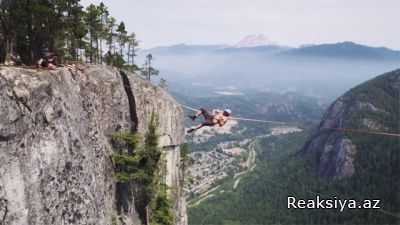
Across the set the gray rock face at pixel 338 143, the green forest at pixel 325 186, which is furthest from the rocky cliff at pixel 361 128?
the green forest at pixel 325 186

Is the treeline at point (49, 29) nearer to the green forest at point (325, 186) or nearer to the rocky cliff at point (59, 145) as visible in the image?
the rocky cliff at point (59, 145)

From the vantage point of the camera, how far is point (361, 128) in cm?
15500

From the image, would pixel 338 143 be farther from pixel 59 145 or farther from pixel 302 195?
pixel 59 145

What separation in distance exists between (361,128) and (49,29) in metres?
138

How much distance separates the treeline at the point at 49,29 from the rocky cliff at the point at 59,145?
23.4 feet

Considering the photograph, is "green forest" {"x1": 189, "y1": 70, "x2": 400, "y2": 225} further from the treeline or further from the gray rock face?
the treeline

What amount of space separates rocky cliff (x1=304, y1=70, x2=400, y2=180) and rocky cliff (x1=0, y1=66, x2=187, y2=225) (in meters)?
116

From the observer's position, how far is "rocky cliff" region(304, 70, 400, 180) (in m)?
138

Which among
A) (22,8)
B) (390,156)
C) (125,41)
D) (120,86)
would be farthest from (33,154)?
(390,156)

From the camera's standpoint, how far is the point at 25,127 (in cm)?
2178

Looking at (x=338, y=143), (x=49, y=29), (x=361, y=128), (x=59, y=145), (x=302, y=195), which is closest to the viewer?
(x=59, y=145)

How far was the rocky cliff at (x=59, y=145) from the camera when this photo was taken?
20.8 m

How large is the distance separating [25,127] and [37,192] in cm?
341

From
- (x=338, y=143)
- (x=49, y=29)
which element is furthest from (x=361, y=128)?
(x=49, y=29)
